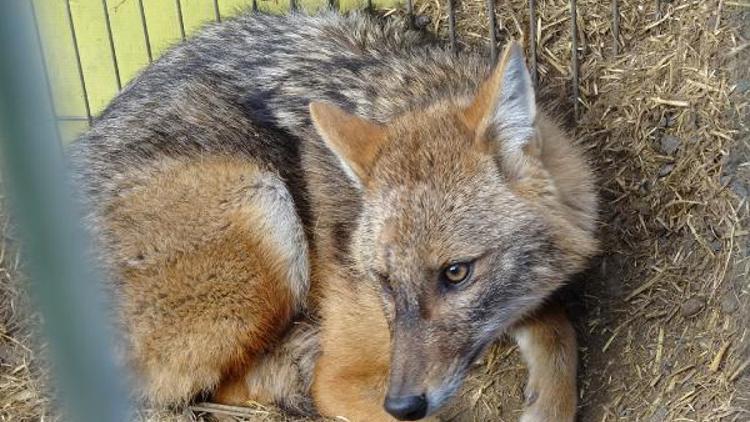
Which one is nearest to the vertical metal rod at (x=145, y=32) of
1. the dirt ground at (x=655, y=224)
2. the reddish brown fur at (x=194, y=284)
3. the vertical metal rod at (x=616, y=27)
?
the reddish brown fur at (x=194, y=284)

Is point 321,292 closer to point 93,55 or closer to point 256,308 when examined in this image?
point 256,308

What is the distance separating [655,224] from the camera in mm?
4344

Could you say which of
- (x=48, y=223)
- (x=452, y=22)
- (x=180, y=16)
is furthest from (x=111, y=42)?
(x=48, y=223)

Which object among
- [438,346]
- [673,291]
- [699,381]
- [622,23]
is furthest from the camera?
[622,23]

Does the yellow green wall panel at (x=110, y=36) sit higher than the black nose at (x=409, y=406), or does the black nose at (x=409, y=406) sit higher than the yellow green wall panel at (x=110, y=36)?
the yellow green wall panel at (x=110, y=36)

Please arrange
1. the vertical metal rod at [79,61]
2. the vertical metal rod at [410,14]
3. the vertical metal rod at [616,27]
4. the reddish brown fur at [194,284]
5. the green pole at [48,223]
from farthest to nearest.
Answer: the vertical metal rod at [79,61] < the vertical metal rod at [410,14] < the vertical metal rod at [616,27] < the reddish brown fur at [194,284] < the green pole at [48,223]

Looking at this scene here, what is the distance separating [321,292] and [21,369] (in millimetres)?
1788

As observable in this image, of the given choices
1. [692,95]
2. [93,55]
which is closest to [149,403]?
[93,55]

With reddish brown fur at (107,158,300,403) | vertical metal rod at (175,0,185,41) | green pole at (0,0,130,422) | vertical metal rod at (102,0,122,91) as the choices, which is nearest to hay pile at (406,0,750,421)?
reddish brown fur at (107,158,300,403)

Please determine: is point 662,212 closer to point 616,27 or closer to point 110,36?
point 616,27

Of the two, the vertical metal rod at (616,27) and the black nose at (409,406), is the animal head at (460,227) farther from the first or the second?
the vertical metal rod at (616,27)

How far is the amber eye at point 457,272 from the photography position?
11.8ft

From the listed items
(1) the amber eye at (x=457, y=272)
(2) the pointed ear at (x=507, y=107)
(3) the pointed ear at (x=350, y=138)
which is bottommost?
(1) the amber eye at (x=457, y=272)

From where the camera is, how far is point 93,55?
228 inches
